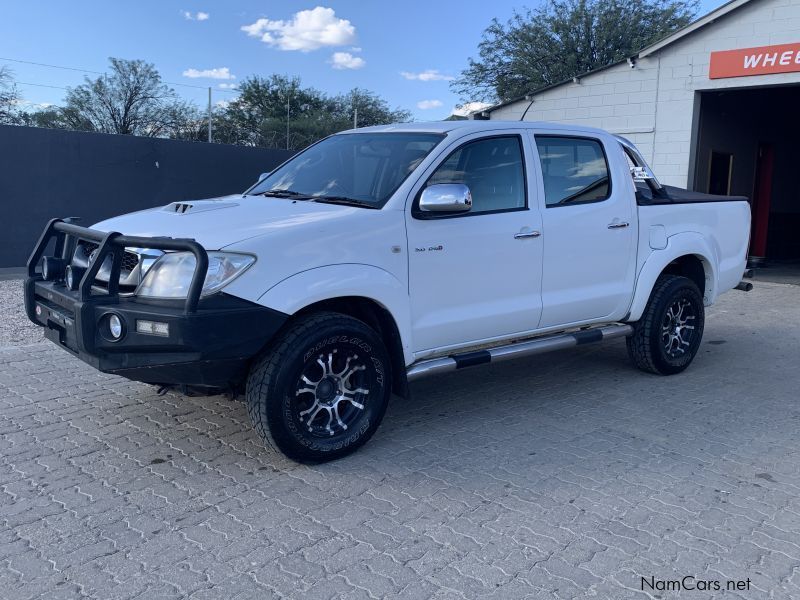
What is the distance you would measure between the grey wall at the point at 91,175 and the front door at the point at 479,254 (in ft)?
27.3

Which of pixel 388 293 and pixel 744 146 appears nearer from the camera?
pixel 388 293

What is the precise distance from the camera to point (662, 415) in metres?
5.32

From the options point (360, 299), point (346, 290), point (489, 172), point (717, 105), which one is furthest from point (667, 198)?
point (717, 105)

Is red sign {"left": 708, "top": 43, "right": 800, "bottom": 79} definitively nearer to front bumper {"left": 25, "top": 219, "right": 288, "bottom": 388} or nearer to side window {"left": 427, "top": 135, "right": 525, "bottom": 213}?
side window {"left": 427, "top": 135, "right": 525, "bottom": 213}

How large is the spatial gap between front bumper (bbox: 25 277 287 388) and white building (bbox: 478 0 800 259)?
9.29 meters

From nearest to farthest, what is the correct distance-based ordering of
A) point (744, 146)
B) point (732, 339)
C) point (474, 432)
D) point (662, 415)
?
1. point (474, 432)
2. point (662, 415)
3. point (732, 339)
4. point (744, 146)

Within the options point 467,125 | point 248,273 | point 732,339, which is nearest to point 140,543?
point 248,273

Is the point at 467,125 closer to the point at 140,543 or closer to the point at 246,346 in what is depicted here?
the point at 246,346

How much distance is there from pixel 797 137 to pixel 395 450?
1663 centimetres

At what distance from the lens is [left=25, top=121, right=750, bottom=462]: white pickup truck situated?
3855 mm

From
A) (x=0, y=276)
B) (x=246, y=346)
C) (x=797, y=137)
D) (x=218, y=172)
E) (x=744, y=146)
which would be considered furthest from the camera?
(x=797, y=137)

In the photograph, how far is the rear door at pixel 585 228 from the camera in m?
5.32

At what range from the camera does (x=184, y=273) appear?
3.88 meters

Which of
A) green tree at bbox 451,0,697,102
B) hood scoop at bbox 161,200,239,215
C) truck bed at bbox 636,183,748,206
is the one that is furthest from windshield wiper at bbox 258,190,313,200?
green tree at bbox 451,0,697,102
